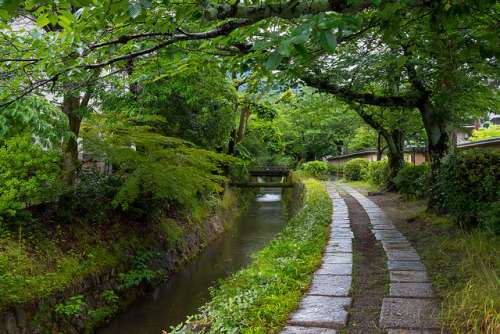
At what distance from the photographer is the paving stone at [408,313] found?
2.86 meters

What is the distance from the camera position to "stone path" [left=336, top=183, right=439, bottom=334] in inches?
112

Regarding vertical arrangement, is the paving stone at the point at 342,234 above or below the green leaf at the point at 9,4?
below

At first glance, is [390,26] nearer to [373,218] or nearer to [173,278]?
[373,218]

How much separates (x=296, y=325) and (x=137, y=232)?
6.41m

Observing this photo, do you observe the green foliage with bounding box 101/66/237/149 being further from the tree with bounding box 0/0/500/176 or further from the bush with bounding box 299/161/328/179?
the bush with bounding box 299/161/328/179

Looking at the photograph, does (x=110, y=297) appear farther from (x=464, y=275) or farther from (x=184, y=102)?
(x=184, y=102)

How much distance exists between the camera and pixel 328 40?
204 centimetres

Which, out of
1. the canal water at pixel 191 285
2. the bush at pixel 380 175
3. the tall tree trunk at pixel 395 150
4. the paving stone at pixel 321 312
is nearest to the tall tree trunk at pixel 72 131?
the canal water at pixel 191 285

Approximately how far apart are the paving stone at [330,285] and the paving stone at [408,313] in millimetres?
525

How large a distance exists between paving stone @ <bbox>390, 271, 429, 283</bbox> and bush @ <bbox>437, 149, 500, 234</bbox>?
1842 millimetres

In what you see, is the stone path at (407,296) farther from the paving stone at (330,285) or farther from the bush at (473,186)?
the bush at (473,186)

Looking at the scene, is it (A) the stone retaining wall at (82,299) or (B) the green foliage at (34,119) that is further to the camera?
(A) the stone retaining wall at (82,299)

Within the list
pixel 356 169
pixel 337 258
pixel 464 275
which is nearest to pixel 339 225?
pixel 337 258

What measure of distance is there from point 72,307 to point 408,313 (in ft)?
16.5
